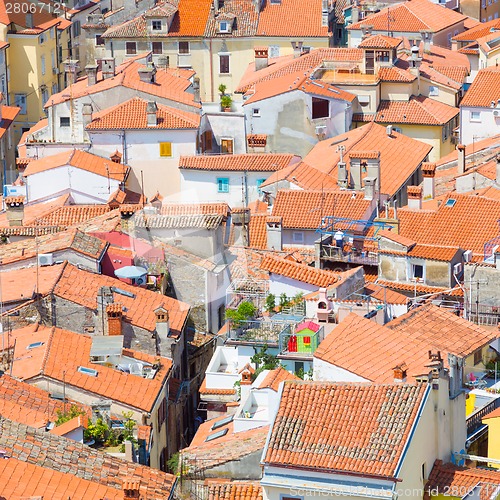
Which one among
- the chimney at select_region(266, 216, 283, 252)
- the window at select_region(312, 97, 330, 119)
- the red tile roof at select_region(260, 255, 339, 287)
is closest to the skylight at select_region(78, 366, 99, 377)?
the red tile roof at select_region(260, 255, 339, 287)

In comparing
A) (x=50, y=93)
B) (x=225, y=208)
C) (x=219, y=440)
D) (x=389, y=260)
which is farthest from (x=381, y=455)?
(x=50, y=93)

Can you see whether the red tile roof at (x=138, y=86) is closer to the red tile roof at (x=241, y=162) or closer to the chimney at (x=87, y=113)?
the chimney at (x=87, y=113)

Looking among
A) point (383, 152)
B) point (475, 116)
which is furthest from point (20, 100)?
point (383, 152)

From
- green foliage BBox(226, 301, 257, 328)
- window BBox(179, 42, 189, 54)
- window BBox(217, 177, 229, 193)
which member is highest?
green foliage BBox(226, 301, 257, 328)

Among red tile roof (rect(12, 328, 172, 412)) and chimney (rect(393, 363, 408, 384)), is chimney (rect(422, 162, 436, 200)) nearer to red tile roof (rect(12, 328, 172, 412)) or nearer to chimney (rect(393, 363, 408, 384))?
red tile roof (rect(12, 328, 172, 412))

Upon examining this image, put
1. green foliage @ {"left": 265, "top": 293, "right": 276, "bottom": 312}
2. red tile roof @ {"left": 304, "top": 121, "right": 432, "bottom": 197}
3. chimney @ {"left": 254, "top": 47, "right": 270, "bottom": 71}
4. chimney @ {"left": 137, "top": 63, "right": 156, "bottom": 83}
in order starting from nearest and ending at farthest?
green foliage @ {"left": 265, "top": 293, "right": 276, "bottom": 312} < red tile roof @ {"left": 304, "top": 121, "right": 432, "bottom": 197} < chimney @ {"left": 137, "top": 63, "right": 156, "bottom": 83} < chimney @ {"left": 254, "top": 47, "right": 270, "bottom": 71}

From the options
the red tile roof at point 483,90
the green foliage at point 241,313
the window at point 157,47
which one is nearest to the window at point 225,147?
the red tile roof at point 483,90

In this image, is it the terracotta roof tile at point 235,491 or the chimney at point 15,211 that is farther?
the chimney at point 15,211
